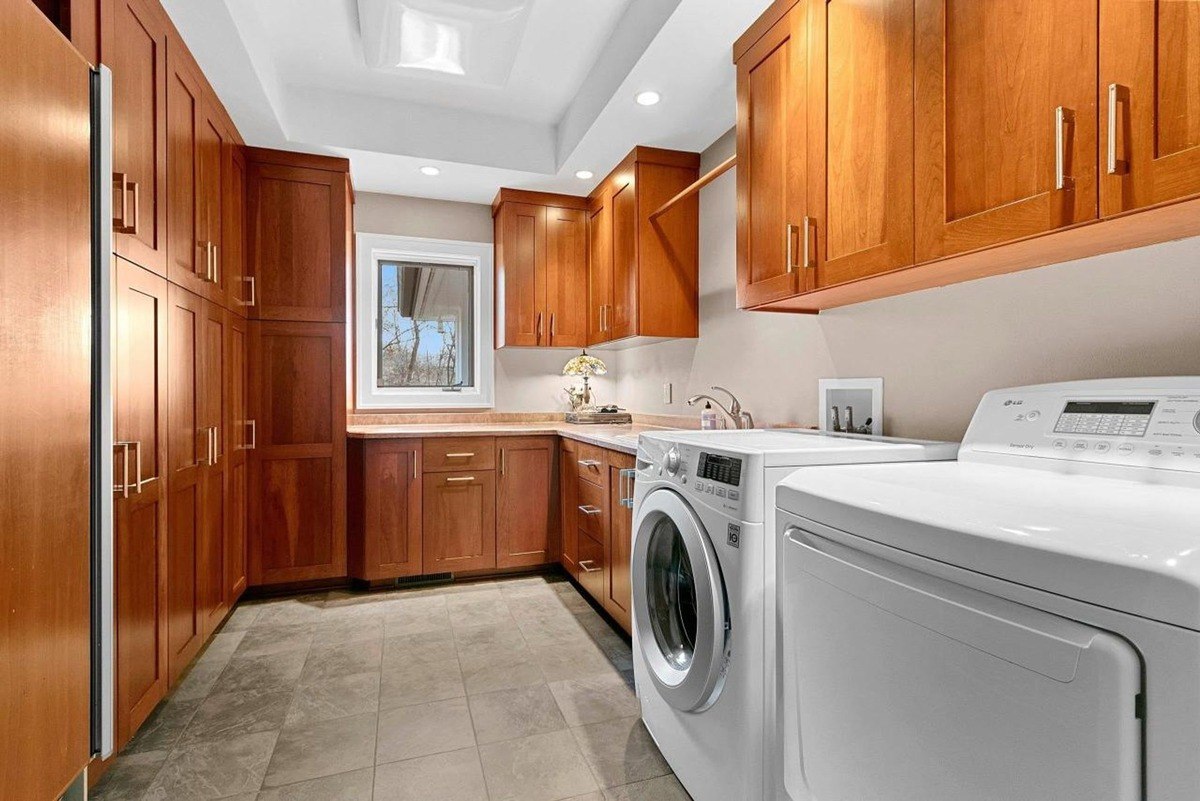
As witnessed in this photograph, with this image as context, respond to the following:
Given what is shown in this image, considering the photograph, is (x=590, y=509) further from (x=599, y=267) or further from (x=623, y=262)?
(x=599, y=267)

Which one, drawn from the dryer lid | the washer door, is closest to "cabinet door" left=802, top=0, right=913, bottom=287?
the dryer lid

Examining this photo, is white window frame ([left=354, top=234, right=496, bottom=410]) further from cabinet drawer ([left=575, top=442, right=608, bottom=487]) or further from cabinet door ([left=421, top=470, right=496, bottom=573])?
cabinet drawer ([left=575, top=442, right=608, bottom=487])

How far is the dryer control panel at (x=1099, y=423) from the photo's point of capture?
978 mm

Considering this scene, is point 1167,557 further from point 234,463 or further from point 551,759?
point 234,463

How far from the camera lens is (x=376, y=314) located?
3707 mm

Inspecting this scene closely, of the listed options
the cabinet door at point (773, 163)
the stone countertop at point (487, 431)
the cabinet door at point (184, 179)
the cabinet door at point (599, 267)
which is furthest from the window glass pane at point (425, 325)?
the cabinet door at point (773, 163)

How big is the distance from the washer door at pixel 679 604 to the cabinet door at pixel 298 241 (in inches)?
90.9

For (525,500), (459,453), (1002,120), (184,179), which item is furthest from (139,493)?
(1002,120)

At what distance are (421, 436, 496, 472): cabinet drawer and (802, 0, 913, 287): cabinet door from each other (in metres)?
2.18

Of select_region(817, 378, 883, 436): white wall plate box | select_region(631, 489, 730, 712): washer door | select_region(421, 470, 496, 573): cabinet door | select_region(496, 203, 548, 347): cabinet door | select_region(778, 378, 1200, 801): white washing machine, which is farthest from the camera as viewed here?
select_region(496, 203, 548, 347): cabinet door

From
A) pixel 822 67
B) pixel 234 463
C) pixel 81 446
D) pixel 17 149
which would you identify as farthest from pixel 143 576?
pixel 822 67

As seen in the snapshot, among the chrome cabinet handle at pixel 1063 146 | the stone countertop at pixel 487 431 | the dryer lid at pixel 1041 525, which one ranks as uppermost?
the chrome cabinet handle at pixel 1063 146

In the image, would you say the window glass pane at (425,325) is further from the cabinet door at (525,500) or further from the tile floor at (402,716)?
the tile floor at (402,716)

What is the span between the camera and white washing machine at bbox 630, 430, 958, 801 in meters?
1.27
